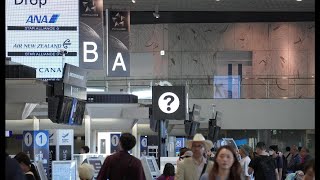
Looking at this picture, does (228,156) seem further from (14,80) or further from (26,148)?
(26,148)

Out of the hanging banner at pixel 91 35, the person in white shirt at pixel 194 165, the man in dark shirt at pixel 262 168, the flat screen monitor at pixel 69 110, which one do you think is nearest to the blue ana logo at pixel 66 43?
the hanging banner at pixel 91 35

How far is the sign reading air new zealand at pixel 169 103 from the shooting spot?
44.2 ft

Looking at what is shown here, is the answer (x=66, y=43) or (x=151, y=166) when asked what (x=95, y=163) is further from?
(x=66, y=43)

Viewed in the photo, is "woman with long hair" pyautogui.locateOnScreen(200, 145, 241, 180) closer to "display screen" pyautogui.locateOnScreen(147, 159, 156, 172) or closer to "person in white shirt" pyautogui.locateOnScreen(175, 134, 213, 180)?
"person in white shirt" pyautogui.locateOnScreen(175, 134, 213, 180)

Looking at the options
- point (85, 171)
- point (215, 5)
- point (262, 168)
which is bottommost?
point (262, 168)

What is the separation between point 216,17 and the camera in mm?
37688

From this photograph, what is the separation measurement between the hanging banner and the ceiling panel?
1478 centimetres

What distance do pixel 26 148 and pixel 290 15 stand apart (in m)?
23.8

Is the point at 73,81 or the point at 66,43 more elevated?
the point at 66,43

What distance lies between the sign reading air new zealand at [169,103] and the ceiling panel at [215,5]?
19.7 metres

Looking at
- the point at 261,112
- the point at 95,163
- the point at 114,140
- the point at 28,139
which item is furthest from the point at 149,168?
the point at 261,112

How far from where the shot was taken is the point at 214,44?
1487 inches

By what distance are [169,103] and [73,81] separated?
180cm

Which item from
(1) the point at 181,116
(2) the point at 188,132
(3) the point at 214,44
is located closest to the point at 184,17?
(3) the point at 214,44
